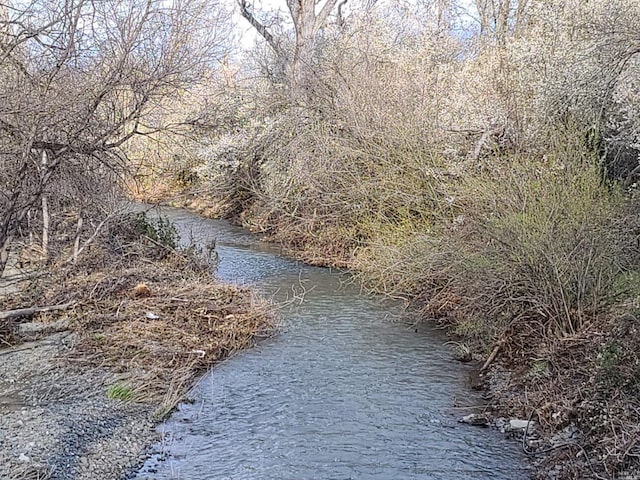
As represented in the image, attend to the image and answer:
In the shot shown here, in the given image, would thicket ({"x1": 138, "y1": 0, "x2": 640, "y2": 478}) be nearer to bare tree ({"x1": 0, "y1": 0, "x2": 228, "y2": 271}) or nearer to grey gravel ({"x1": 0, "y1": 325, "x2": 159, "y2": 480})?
bare tree ({"x1": 0, "y1": 0, "x2": 228, "y2": 271})

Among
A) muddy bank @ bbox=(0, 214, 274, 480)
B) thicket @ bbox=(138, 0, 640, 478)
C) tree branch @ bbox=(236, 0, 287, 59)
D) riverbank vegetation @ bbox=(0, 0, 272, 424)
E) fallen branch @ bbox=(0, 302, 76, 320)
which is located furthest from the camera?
tree branch @ bbox=(236, 0, 287, 59)

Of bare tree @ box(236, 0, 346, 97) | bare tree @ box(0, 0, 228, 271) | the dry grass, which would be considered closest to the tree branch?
bare tree @ box(236, 0, 346, 97)

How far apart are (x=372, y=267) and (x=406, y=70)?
5.45 metres

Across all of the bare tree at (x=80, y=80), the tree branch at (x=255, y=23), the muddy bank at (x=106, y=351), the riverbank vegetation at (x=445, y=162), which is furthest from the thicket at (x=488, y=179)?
the muddy bank at (x=106, y=351)

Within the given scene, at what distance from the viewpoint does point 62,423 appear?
22.2 feet

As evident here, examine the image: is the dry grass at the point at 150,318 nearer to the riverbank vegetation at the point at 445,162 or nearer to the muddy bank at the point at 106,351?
the muddy bank at the point at 106,351

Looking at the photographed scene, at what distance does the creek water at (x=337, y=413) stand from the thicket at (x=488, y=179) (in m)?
0.79

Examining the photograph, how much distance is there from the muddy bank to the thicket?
10.4ft

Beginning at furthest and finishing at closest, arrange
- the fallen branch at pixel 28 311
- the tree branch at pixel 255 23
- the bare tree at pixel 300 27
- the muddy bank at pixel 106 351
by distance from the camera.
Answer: the tree branch at pixel 255 23
the bare tree at pixel 300 27
the fallen branch at pixel 28 311
the muddy bank at pixel 106 351

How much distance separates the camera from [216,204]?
22.8 metres

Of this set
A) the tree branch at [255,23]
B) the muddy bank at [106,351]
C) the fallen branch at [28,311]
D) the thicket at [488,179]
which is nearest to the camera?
the muddy bank at [106,351]

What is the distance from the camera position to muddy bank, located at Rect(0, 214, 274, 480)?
21.0 ft

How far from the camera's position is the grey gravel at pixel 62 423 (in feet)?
19.7

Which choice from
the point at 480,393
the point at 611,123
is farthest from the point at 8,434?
the point at 611,123
